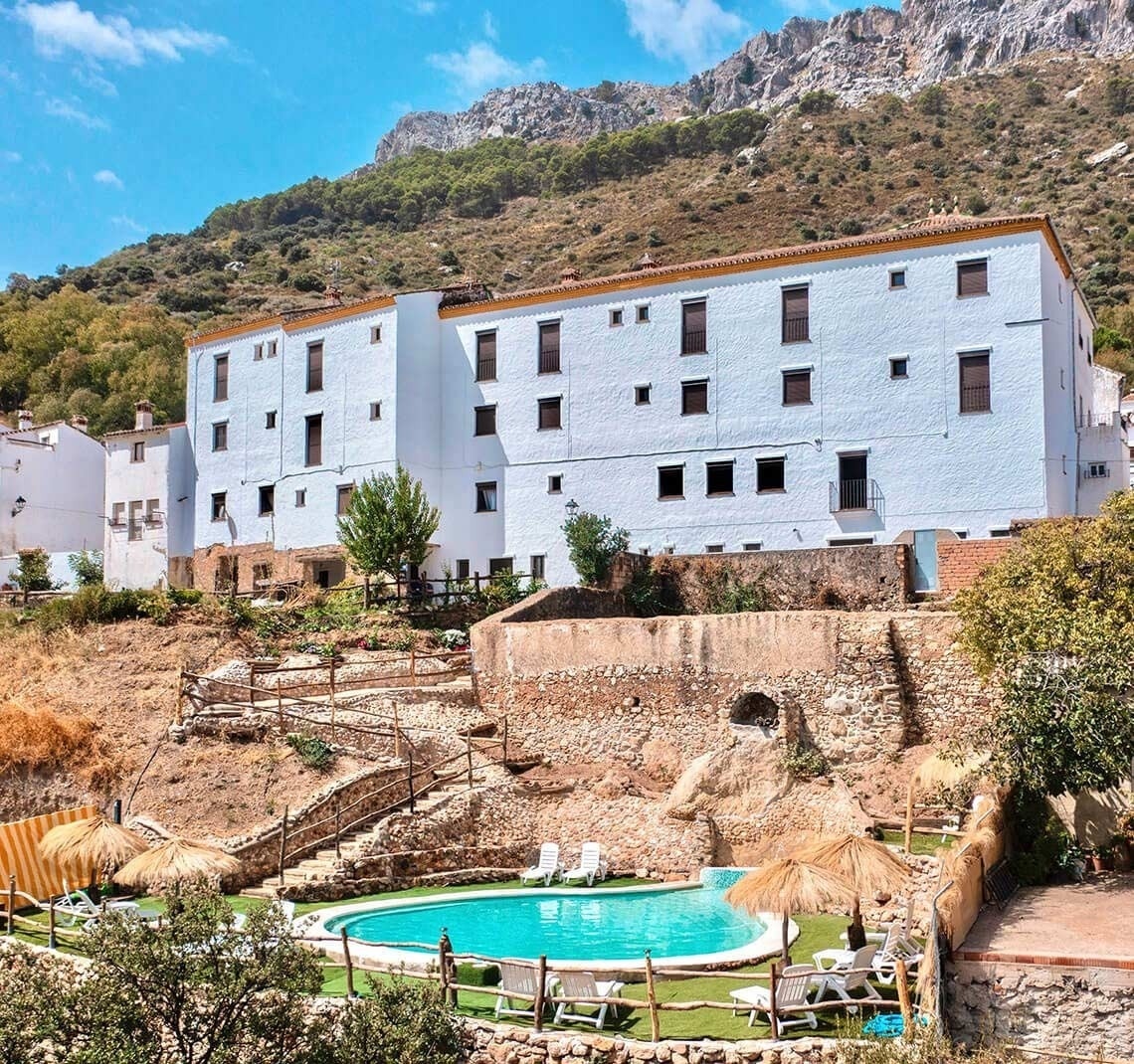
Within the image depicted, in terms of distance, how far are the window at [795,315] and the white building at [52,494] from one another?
28.3m

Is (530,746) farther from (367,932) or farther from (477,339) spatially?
(477,339)

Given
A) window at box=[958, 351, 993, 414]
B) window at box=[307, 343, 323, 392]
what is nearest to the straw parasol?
window at box=[958, 351, 993, 414]

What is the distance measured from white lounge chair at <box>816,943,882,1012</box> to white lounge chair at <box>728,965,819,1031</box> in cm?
21

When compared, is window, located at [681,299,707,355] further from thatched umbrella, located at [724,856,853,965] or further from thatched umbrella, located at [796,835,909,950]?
thatched umbrella, located at [724,856,853,965]

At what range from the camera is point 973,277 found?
3484 cm

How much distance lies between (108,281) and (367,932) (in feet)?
265

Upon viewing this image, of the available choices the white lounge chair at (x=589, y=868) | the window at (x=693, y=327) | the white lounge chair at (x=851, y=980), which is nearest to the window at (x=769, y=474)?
the window at (x=693, y=327)

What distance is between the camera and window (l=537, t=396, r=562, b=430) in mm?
39906

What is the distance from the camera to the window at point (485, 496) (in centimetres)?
4059

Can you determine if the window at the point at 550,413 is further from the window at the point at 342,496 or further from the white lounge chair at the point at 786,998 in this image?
the white lounge chair at the point at 786,998

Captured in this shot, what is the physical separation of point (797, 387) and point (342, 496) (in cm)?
1476

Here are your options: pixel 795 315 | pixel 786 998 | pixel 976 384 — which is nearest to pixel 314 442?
pixel 795 315

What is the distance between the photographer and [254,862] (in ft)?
75.0

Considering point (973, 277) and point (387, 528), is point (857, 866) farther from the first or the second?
point (973, 277)
